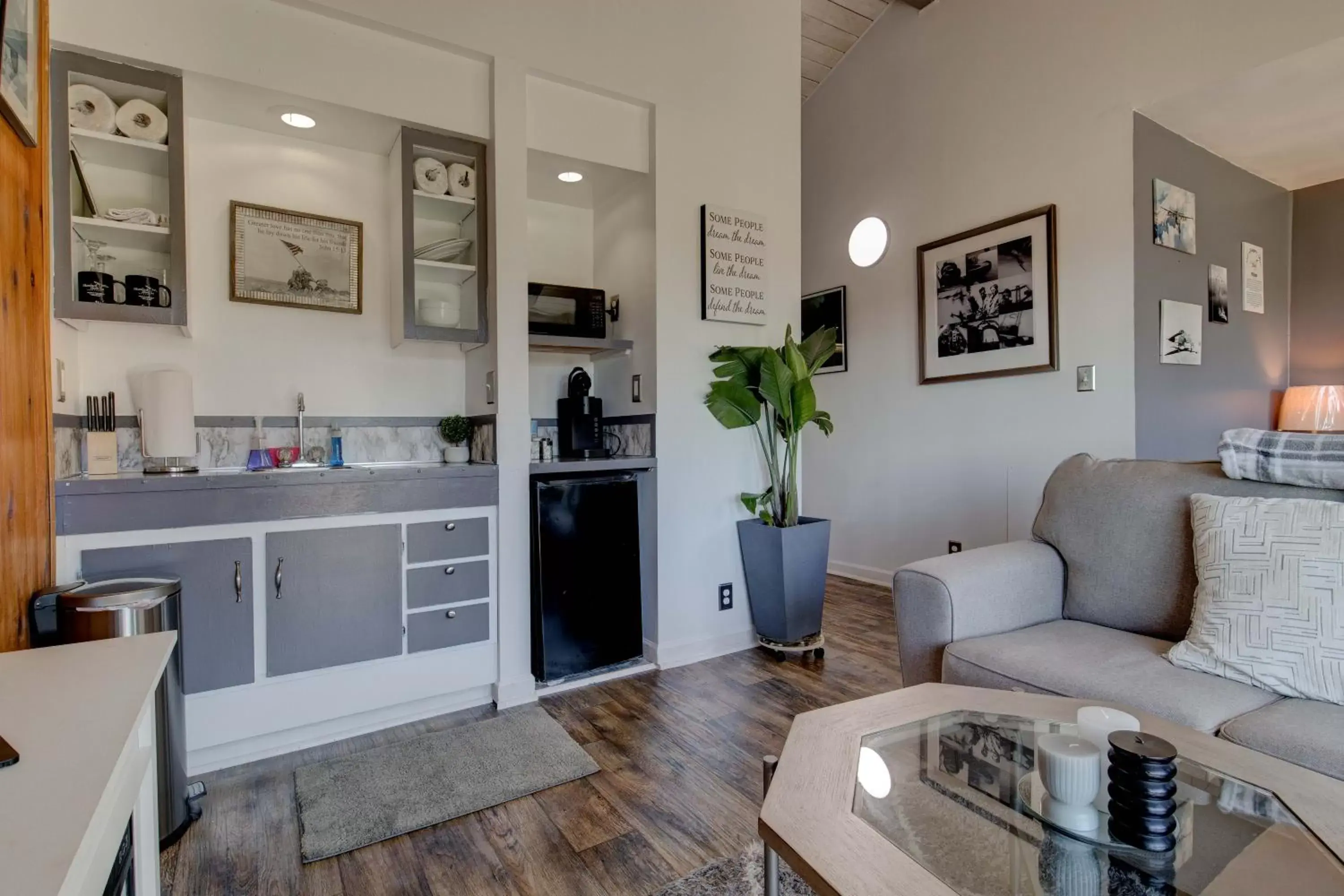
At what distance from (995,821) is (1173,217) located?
3.49 metres

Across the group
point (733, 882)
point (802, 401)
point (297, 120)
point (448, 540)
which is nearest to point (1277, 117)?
point (802, 401)

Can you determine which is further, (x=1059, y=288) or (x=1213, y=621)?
(x=1059, y=288)

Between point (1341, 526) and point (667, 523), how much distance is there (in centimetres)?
220

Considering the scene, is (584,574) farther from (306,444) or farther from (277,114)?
(277,114)

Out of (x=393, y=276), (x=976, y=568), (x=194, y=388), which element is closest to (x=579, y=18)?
(x=393, y=276)

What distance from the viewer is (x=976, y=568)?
1936 millimetres

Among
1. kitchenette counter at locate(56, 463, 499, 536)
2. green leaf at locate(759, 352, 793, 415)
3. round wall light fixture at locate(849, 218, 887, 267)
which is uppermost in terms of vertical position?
round wall light fixture at locate(849, 218, 887, 267)

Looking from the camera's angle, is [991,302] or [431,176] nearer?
[431,176]

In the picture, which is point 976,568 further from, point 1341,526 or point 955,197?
point 955,197

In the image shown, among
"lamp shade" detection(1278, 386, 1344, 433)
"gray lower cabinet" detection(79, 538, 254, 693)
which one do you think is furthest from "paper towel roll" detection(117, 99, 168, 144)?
"lamp shade" detection(1278, 386, 1344, 433)

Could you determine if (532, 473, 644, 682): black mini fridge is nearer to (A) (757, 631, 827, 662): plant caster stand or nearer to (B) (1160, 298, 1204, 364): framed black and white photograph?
(A) (757, 631, 827, 662): plant caster stand

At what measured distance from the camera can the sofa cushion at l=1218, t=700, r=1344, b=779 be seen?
122cm

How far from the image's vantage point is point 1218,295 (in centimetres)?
348

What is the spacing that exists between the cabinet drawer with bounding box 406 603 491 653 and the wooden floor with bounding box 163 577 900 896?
295mm
